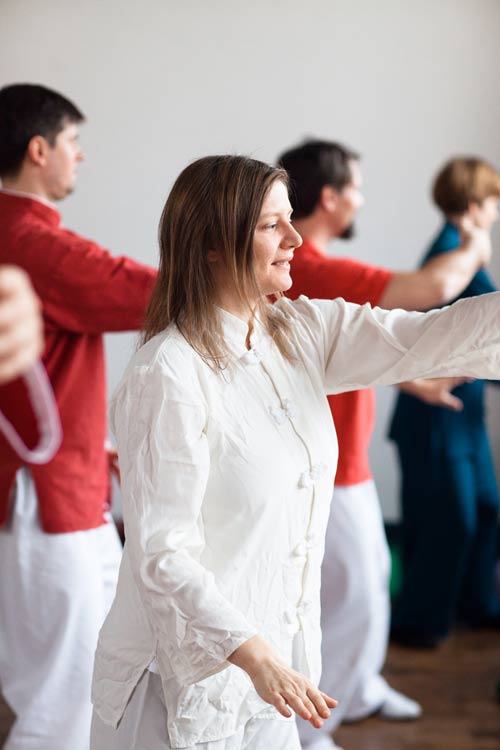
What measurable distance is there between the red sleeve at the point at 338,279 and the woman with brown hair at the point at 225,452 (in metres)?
0.66

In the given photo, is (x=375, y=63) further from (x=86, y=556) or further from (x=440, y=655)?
(x=86, y=556)

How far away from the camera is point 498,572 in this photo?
12.9 ft

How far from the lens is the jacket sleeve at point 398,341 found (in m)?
1.54

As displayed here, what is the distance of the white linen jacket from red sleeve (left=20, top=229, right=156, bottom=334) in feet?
1.69

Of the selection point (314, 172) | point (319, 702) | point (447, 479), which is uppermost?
point (314, 172)

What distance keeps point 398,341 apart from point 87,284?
→ 73cm

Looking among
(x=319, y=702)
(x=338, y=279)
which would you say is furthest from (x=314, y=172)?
(x=319, y=702)

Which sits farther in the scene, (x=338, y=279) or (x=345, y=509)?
(x=345, y=509)

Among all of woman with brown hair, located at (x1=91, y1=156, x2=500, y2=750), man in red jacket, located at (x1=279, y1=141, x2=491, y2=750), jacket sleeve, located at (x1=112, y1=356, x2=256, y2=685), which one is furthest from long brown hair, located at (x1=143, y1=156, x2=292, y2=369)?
man in red jacket, located at (x1=279, y1=141, x2=491, y2=750)

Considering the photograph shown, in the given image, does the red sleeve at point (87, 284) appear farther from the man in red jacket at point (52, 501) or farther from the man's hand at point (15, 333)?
the man's hand at point (15, 333)

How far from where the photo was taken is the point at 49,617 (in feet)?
7.34

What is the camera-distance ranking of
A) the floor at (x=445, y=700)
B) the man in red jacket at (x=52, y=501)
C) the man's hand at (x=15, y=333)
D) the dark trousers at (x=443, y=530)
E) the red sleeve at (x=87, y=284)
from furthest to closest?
the dark trousers at (x=443, y=530)
the floor at (x=445, y=700)
the man in red jacket at (x=52, y=501)
the red sleeve at (x=87, y=284)
the man's hand at (x=15, y=333)

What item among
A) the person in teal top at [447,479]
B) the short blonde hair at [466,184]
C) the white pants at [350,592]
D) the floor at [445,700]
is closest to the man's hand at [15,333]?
the white pants at [350,592]

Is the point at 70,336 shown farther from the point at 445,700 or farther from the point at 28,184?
the point at 445,700
